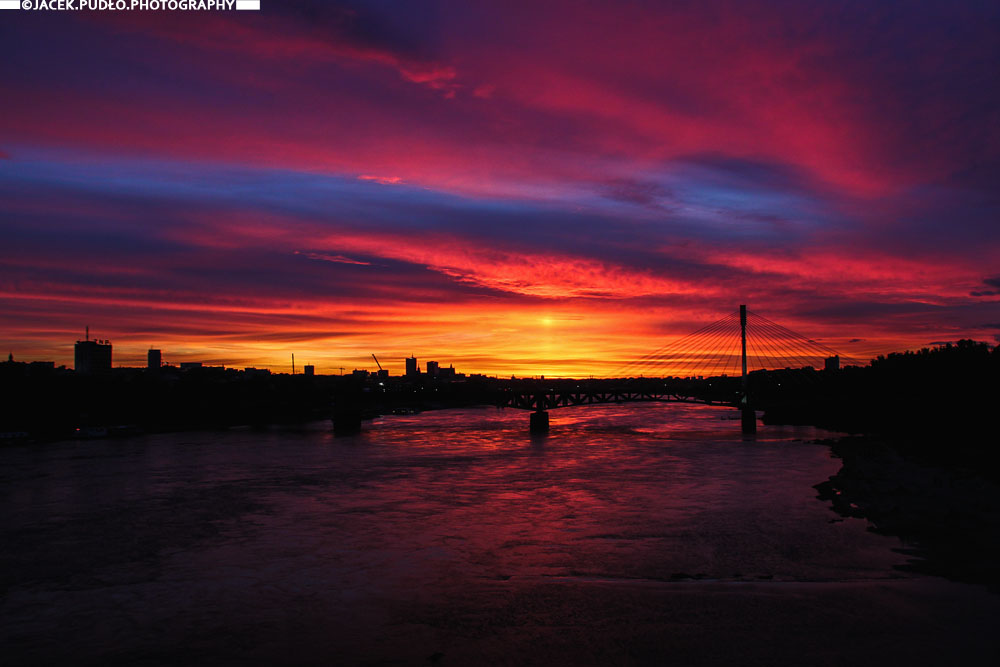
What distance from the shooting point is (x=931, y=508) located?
3262cm

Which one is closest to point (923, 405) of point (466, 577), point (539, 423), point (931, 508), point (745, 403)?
point (745, 403)

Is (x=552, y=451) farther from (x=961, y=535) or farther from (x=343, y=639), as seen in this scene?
(x=343, y=639)

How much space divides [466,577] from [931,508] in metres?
23.0

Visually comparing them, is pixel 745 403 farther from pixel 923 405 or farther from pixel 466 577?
pixel 466 577

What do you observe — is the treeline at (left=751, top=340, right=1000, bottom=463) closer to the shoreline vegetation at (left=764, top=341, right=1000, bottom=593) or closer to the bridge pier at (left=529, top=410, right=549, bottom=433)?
the shoreline vegetation at (left=764, top=341, right=1000, bottom=593)

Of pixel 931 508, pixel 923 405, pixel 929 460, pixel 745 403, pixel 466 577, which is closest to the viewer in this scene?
pixel 466 577

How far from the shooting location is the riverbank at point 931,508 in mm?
23828

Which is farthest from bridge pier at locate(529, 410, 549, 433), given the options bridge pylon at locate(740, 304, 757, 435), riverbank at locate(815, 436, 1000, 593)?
riverbank at locate(815, 436, 1000, 593)

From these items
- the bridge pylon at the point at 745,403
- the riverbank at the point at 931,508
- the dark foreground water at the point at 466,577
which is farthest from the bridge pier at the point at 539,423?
the riverbank at the point at 931,508

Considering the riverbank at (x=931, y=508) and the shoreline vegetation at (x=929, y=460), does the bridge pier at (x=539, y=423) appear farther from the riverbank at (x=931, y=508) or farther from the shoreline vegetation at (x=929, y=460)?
the riverbank at (x=931, y=508)

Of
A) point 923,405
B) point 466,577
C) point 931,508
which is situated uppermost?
point 923,405

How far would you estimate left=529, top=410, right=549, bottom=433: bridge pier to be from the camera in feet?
341

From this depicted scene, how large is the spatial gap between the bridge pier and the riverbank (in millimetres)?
55369

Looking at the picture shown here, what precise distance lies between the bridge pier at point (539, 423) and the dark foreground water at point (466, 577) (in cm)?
5313
